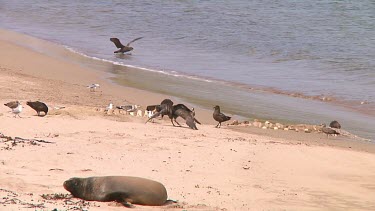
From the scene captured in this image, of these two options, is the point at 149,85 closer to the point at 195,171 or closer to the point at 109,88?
the point at 109,88

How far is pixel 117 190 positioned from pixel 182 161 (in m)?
2.01

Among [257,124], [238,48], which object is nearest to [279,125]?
[257,124]

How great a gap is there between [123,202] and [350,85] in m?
10.5

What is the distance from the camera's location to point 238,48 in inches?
802

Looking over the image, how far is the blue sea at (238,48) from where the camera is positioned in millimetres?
14336

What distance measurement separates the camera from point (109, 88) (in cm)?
1423

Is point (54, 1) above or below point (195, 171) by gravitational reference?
above

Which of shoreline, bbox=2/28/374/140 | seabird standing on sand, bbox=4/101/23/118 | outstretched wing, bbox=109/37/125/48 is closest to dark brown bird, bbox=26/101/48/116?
seabird standing on sand, bbox=4/101/23/118

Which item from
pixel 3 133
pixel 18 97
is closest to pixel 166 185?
pixel 3 133

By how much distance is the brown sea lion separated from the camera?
6297mm

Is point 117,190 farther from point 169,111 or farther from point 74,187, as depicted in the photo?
point 169,111

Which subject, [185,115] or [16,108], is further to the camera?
[185,115]

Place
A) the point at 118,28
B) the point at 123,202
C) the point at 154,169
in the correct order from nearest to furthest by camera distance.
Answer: the point at 123,202 → the point at 154,169 → the point at 118,28

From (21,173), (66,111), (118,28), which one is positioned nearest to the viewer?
(21,173)
